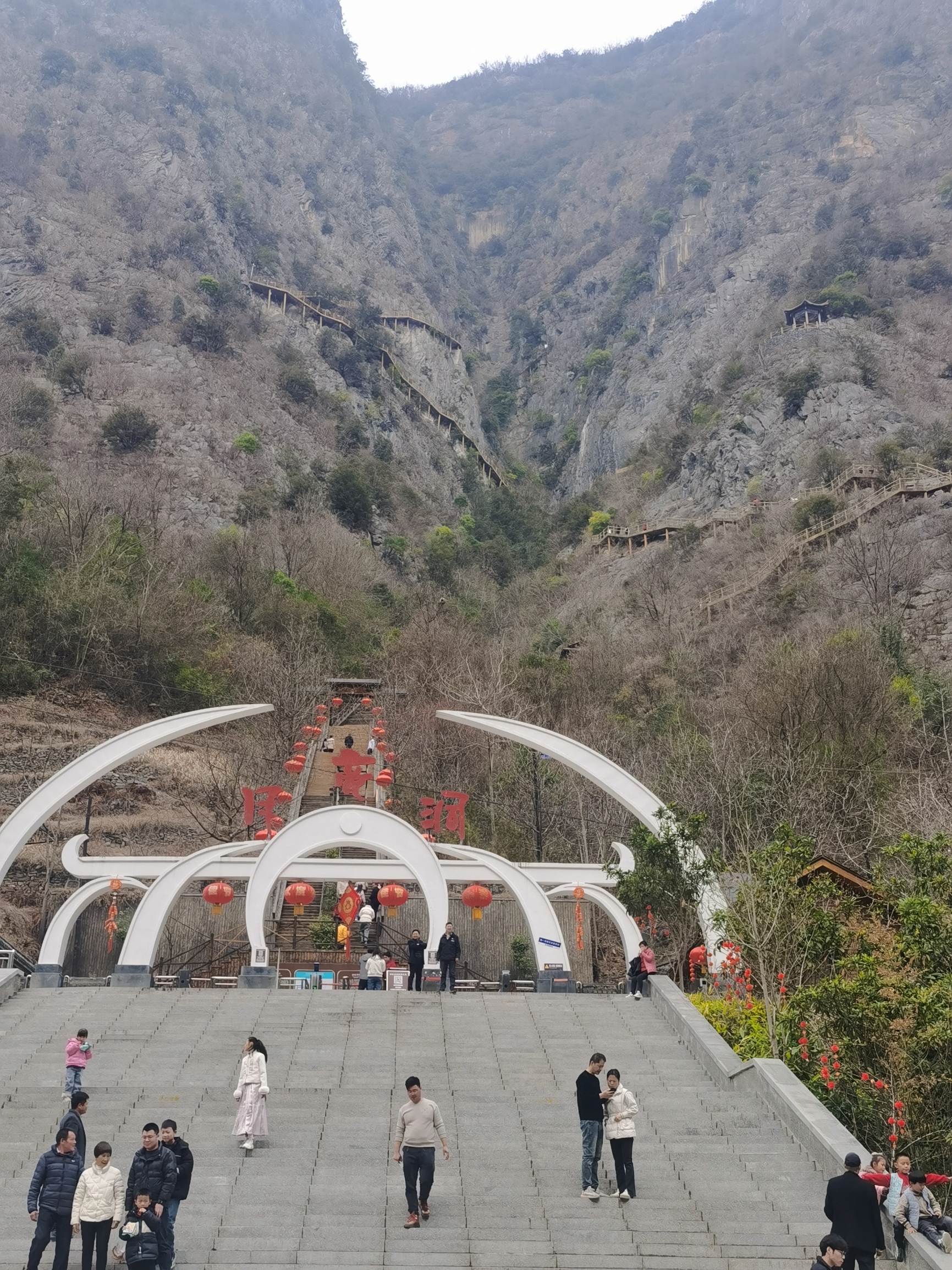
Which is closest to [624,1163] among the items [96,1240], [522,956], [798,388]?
[96,1240]

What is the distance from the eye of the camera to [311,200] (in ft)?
247

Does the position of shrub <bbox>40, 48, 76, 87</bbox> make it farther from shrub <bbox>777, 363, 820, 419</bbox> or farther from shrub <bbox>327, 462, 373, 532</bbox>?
shrub <bbox>777, 363, 820, 419</bbox>

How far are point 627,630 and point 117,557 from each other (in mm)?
17055

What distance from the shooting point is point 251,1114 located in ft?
26.8

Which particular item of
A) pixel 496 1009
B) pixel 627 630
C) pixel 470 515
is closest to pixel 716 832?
pixel 496 1009

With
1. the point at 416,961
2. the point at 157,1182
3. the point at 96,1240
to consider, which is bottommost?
the point at 96,1240

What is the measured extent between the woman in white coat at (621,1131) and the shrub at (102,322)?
2063 inches

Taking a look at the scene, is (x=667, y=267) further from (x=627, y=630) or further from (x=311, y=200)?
(x=627, y=630)

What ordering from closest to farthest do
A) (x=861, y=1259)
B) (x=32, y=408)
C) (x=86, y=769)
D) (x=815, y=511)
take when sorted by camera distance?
(x=861, y=1259) → (x=86, y=769) → (x=815, y=511) → (x=32, y=408)

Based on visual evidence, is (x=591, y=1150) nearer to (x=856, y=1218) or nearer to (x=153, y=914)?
(x=856, y=1218)

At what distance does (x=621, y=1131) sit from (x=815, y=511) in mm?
34335

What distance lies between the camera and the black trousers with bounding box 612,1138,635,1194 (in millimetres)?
7219

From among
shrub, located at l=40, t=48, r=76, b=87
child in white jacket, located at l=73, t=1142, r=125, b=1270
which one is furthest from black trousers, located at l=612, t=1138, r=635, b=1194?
shrub, located at l=40, t=48, r=76, b=87

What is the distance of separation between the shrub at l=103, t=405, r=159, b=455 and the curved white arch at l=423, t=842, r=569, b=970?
116 ft
